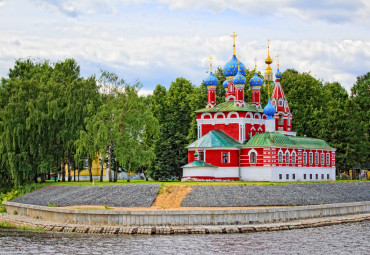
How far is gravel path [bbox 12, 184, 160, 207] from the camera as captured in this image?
42375mm

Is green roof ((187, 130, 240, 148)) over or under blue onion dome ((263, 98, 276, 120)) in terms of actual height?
under

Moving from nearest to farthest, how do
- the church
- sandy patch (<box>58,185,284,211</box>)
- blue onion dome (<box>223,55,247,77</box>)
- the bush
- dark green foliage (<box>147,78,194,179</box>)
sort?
sandy patch (<box>58,185,284,211</box>), the bush, the church, blue onion dome (<box>223,55,247,77</box>), dark green foliage (<box>147,78,194,179</box>)

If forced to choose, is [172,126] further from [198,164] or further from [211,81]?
[198,164]

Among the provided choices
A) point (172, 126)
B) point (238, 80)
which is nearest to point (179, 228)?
point (238, 80)

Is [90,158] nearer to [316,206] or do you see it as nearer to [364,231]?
[316,206]

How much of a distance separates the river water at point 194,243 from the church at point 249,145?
713 inches

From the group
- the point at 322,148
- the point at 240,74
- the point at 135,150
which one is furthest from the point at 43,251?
the point at 322,148

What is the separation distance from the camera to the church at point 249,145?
2162 inches

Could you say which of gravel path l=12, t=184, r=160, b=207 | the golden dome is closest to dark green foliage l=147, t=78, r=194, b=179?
the golden dome

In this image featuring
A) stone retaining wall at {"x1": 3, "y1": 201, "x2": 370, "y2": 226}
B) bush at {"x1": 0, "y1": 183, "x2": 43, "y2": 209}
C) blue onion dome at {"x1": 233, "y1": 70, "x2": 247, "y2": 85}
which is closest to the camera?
stone retaining wall at {"x1": 3, "y1": 201, "x2": 370, "y2": 226}

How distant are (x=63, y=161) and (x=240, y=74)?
19694mm

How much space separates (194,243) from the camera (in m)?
32.2

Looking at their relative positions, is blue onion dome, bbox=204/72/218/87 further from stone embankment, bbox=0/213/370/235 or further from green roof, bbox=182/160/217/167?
stone embankment, bbox=0/213/370/235

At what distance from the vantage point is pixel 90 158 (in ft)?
189
